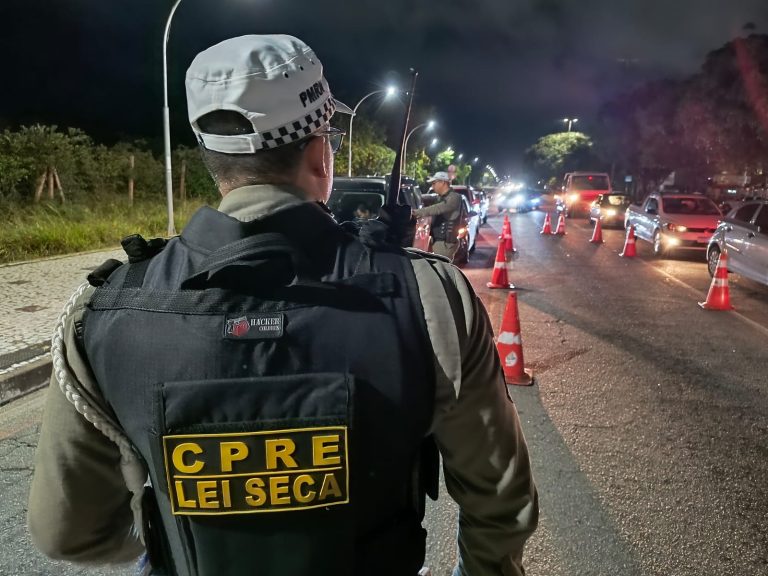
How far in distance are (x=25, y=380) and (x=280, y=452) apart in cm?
484

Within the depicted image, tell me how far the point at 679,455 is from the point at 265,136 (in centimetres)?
387

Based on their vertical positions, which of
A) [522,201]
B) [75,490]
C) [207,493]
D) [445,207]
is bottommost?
[522,201]

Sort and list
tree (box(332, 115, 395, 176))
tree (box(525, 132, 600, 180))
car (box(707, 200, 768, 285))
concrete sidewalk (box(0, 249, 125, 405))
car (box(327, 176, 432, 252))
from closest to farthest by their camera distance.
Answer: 1. concrete sidewalk (box(0, 249, 125, 405))
2. car (box(327, 176, 432, 252))
3. car (box(707, 200, 768, 285))
4. tree (box(332, 115, 395, 176))
5. tree (box(525, 132, 600, 180))

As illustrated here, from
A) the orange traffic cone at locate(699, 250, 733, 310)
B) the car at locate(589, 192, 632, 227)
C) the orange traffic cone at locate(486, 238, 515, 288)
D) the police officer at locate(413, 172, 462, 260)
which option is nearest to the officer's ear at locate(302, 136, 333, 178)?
the police officer at locate(413, 172, 462, 260)

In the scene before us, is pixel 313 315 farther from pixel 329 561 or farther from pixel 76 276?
pixel 76 276

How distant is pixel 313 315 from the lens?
1072 millimetres

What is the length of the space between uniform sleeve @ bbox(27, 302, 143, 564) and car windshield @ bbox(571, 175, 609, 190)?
29213mm

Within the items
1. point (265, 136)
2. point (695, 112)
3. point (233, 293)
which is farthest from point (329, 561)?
point (695, 112)

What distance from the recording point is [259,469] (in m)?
1.07

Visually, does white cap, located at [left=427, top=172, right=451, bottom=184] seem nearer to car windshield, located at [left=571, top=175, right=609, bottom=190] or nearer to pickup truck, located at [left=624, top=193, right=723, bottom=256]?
pickup truck, located at [left=624, top=193, right=723, bottom=256]

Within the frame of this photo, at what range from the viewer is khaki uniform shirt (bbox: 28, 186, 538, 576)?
1151mm

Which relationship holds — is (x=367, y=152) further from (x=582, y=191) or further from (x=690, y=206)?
(x=690, y=206)

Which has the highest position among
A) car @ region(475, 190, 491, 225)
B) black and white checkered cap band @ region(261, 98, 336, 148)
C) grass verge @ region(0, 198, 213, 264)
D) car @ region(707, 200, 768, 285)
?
black and white checkered cap band @ region(261, 98, 336, 148)

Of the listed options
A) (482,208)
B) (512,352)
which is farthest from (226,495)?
(482,208)
